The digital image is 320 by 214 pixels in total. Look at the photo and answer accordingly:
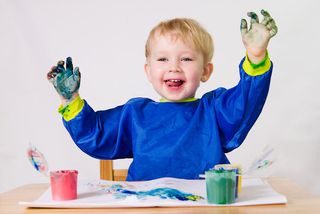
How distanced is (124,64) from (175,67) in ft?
2.86

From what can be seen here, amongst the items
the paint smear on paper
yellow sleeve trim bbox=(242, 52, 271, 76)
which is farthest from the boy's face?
the paint smear on paper

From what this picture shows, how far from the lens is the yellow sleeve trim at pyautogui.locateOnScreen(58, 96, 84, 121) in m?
1.40

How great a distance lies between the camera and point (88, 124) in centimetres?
144

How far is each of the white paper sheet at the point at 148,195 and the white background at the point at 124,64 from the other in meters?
1.02

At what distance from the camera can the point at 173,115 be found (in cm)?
142

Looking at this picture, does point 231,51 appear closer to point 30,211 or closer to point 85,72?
point 85,72

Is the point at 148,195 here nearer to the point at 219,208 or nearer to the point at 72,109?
the point at 219,208

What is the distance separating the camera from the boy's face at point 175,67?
1436 millimetres

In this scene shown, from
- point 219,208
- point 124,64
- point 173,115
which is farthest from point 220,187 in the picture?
point 124,64

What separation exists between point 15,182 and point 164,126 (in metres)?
1.16

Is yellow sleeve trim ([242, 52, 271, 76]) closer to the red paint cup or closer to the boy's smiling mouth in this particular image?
the boy's smiling mouth

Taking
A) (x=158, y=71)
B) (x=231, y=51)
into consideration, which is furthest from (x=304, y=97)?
(x=158, y=71)

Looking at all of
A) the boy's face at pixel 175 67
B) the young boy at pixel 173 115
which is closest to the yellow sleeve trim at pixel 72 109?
the young boy at pixel 173 115

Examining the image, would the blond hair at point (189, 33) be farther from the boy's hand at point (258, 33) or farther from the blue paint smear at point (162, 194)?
the blue paint smear at point (162, 194)
